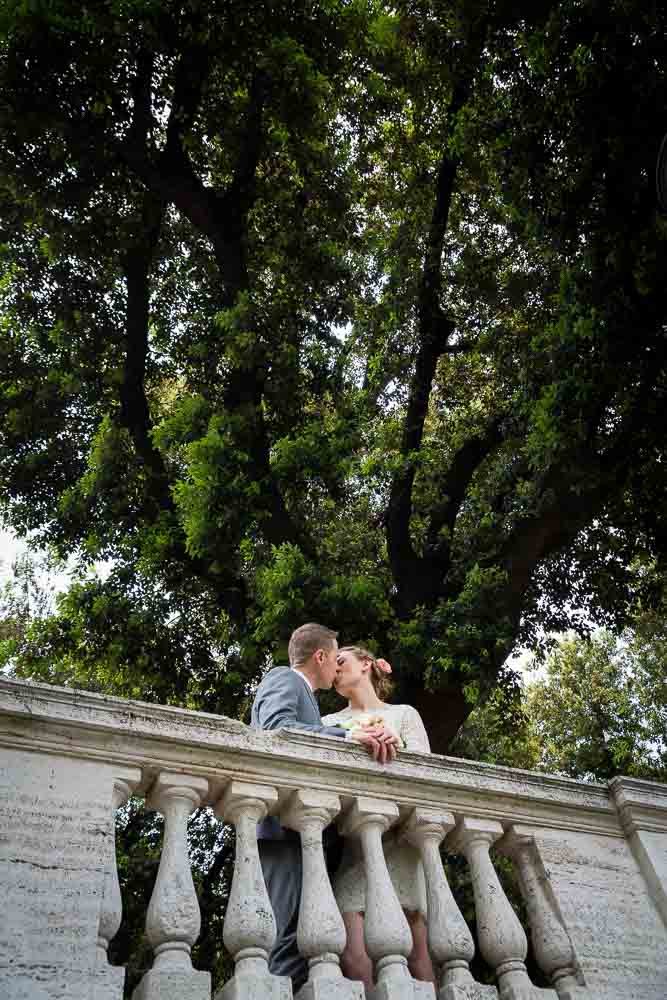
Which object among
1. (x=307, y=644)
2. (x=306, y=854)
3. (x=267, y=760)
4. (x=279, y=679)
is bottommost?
(x=306, y=854)

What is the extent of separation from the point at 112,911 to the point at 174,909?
7.8 inches

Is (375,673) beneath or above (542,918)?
above

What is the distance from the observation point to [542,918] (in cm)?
387

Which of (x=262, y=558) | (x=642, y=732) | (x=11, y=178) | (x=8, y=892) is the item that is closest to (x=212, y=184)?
(x=11, y=178)

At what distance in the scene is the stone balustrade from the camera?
290 cm

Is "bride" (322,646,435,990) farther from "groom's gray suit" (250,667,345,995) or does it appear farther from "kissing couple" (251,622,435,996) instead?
"groom's gray suit" (250,667,345,995)

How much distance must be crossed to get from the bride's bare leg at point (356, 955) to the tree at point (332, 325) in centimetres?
471

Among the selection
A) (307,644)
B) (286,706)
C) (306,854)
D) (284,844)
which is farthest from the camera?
(307,644)

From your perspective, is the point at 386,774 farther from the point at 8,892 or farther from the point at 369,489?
the point at 369,489

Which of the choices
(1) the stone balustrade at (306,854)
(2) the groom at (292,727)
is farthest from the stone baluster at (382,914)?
(2) the groom at (292,727)

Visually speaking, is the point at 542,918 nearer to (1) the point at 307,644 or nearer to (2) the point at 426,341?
(1) the point at 307,644

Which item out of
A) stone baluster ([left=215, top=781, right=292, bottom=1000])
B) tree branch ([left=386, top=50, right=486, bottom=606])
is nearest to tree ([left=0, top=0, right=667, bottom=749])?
tree branch ([left=386, top=50, right=486, bottom=606])

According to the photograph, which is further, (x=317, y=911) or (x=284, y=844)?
(x=284, y=844)

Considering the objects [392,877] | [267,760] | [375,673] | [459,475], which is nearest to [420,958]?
[392,877]
